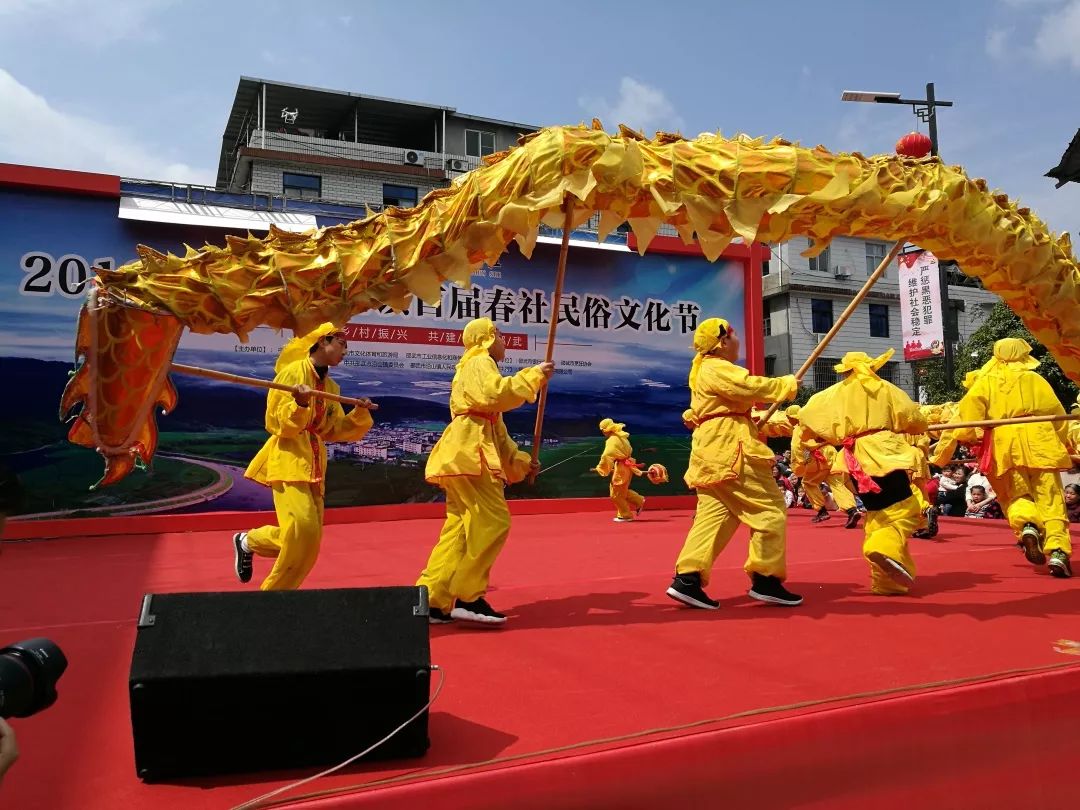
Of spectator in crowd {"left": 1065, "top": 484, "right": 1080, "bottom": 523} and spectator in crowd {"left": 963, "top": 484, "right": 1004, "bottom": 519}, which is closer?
spectator in crowd {"left": 1065, "top": 484, "right": 1080, "bottom": 523}

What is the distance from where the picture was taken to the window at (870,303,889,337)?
26016 millimetres

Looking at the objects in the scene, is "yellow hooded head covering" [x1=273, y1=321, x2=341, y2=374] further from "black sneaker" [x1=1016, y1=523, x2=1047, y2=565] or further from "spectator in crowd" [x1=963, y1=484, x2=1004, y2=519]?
"spectator in crowd" [x1=963, y1=484, x2=1004, y2=519]

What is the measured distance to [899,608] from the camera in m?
4.64

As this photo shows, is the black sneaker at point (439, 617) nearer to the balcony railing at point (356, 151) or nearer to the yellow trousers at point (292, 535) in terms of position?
the yellow trousers at point (292, 535)

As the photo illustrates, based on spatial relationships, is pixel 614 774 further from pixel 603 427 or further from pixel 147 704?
pixel 603 427

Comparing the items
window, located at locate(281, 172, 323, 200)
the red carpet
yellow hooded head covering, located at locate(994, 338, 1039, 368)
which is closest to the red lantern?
yellow hooded head covering, located at locate(994, 338, 1039, 368)

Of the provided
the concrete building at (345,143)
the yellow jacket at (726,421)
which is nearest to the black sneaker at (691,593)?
the yellow jacket at (726,421)

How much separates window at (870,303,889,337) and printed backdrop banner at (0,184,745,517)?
47.3 feet

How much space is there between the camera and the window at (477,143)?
23562mm

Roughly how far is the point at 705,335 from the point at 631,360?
314 inches

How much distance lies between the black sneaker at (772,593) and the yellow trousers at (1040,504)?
207 cm

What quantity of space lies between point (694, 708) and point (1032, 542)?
4.05m

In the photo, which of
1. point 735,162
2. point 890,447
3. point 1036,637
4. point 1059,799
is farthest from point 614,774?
point 890,447

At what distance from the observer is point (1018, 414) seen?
576 centimetres
